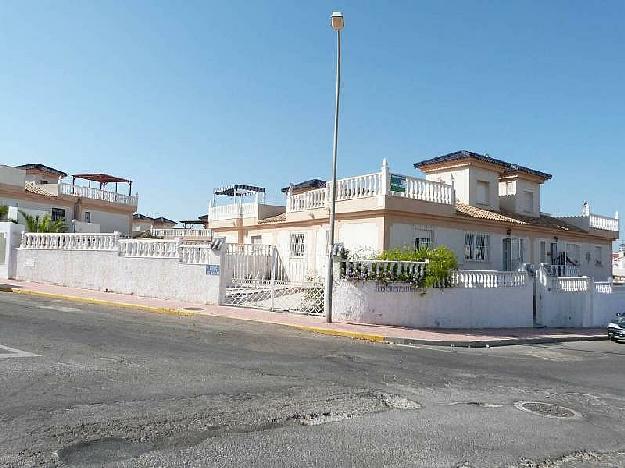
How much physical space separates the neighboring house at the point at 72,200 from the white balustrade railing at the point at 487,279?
2477cm

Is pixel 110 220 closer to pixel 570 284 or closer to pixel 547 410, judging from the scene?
pixel 570 284

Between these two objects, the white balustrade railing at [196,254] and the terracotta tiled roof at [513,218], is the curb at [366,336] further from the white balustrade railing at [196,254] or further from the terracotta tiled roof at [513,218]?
the terracotta tiled roof at [513,218]

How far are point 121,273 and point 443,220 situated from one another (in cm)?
1346

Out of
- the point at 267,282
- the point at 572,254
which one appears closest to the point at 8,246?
the point at 267,282

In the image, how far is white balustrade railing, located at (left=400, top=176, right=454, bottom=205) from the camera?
19.8 meters

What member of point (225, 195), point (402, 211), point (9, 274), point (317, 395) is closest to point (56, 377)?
point (317, 395)

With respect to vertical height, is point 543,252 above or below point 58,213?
below

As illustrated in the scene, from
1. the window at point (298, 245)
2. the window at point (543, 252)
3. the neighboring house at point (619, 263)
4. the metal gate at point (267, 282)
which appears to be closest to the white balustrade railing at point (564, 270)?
the window at point (543, 252)

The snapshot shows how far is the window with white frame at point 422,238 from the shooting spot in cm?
1981

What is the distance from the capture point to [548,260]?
26281 mm

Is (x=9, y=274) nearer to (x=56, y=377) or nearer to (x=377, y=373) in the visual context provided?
(x=56, y=377)

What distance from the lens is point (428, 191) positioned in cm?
2036

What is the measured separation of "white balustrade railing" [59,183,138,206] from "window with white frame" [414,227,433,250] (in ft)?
90.5

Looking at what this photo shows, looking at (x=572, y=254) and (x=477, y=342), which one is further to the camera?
(x=572, y=254)
